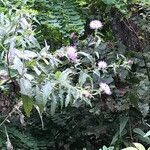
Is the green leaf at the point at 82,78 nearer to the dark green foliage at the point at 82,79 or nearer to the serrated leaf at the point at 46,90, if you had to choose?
the dark green foliage at the point at 82,79

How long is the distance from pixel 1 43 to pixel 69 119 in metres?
0.82

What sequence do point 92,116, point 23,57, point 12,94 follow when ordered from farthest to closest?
point 92,116 < point 12,94 < point 23,57

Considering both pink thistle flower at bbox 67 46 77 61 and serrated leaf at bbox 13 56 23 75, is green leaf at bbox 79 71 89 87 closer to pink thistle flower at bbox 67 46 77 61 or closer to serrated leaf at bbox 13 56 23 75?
pink thistle flower at bbox 67 46 77 61

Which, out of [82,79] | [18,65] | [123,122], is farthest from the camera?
[123,122]

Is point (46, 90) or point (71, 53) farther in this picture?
point (71, 53)

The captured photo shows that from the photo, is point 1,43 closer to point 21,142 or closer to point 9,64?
point 9,64

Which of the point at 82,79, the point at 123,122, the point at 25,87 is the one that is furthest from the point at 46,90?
the point at 123,122

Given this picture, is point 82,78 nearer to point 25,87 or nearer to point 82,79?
point 82,79

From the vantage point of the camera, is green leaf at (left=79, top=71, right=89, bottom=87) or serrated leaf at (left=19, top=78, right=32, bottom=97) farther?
green leaf at (left=79, top=71, right=89, bottom=87)

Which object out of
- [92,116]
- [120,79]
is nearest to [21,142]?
[92,116]

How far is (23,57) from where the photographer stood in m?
1.25

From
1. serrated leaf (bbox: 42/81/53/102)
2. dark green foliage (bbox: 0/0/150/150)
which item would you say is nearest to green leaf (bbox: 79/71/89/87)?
dark green foliage (bbox: 0/0/150/150)

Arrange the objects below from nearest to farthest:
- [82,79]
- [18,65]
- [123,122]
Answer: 1. [18,65]
2. [82,79]
3. [123,122]

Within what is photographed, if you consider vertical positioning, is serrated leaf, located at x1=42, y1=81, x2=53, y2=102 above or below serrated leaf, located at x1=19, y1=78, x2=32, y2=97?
below
